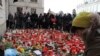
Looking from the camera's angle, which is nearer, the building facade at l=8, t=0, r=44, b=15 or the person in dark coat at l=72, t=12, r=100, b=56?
the person in dark coat at l=72, t=12, r=100, b=56

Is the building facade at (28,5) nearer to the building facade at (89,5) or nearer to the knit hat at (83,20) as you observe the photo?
the building facade at (89,5)

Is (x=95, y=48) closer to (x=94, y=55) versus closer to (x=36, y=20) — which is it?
(x=94, y=55)

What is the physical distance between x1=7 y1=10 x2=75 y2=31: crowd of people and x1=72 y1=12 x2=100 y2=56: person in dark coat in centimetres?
2195

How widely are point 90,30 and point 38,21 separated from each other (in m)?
22.9

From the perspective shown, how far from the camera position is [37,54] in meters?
11.1

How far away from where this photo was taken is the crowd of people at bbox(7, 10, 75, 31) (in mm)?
24891

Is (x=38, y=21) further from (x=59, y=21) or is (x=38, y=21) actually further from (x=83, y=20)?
(x=83, y=20)

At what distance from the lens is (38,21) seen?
83.5 feet

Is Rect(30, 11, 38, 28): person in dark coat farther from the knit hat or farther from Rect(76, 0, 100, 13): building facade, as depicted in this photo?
Rect(76, 0, 100, 13): building facade

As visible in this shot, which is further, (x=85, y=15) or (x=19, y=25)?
(x=19, y=25)

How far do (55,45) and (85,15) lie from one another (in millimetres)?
11524

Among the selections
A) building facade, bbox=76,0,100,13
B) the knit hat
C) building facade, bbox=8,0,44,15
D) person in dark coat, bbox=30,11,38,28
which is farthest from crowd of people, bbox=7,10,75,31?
building facade, bbox=76,0,100,13

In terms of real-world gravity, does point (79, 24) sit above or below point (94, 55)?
above

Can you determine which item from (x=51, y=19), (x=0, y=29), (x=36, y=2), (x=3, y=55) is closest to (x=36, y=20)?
(x=51, y=19)
